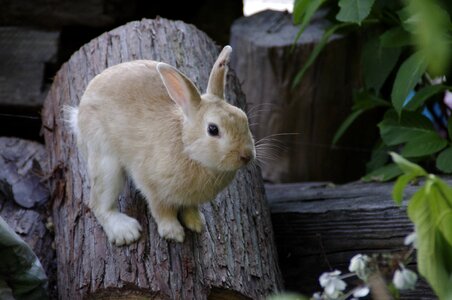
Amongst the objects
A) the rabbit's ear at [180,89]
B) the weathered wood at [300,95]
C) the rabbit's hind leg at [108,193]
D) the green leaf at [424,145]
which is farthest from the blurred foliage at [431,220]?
the weathered wood at [300,95]

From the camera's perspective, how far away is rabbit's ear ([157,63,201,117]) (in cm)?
268

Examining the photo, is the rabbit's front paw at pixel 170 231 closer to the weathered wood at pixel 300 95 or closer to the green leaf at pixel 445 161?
the green leaf at pixel 445 161

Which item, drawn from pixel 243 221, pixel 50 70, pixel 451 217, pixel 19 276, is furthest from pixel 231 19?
pixel 451 217

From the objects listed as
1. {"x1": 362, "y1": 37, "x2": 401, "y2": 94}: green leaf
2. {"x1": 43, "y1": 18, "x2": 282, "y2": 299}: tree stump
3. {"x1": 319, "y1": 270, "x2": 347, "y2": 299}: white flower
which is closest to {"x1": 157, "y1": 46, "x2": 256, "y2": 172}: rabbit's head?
{"x1": 43, "y1": 18, "x2": 282, "y2": 299}: tree stump

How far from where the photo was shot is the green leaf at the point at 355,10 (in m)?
3.50

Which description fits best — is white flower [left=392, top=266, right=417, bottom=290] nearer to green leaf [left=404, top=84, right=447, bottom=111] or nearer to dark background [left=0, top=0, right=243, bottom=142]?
green leaf [left=404, top=84, right=447, bottom=111]

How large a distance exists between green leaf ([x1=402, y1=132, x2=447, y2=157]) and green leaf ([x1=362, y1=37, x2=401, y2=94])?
1.60 ft

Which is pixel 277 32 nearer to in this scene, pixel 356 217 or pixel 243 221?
pixel 356 217

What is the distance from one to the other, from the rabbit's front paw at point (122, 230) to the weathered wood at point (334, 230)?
41.8 inches

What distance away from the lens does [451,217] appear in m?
1.59

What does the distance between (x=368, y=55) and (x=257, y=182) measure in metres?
1.20

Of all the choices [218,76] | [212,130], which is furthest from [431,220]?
[218,76]

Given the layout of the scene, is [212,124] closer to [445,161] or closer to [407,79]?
Result: [407,79]

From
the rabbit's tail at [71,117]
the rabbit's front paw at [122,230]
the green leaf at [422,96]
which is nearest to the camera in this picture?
the rabbit's front paw at [122,230]
